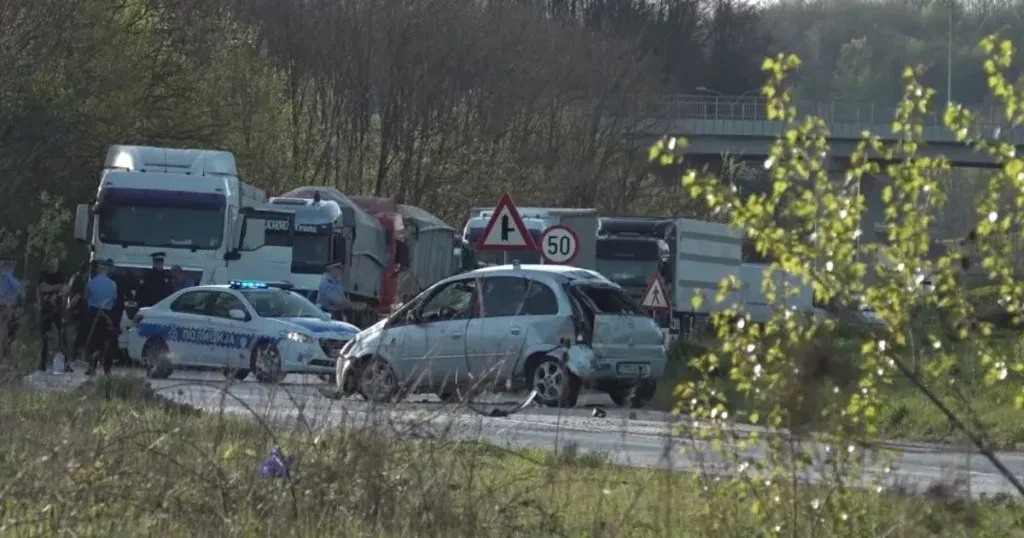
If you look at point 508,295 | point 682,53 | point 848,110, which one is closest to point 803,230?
point 508,295

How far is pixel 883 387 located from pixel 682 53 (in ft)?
226

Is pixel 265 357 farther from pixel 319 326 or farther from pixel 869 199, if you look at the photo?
pixel 869 199

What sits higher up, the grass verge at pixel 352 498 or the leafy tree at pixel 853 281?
the leafy tree at pixel 853 281

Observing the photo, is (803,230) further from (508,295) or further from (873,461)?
(508,295)

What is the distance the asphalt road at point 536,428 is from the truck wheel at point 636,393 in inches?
74.5

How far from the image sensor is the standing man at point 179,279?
90.9ft

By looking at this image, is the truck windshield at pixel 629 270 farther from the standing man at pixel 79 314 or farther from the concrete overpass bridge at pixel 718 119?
the standing man at pixel 79 314

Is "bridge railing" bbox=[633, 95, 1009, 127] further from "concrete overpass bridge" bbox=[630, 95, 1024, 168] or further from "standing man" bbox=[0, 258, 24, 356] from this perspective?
"standing man" bbox=[0, 258, 24, 356]

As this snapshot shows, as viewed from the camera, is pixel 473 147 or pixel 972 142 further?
pixel 473 147

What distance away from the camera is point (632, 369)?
20.2 metres

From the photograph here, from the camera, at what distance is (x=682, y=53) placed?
7544 centimetres

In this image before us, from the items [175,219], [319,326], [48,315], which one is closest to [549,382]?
[319,326]

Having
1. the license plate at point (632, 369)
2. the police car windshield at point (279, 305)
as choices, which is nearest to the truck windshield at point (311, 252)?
the police car windshield at point (279, 305)

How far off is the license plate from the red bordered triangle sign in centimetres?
289
